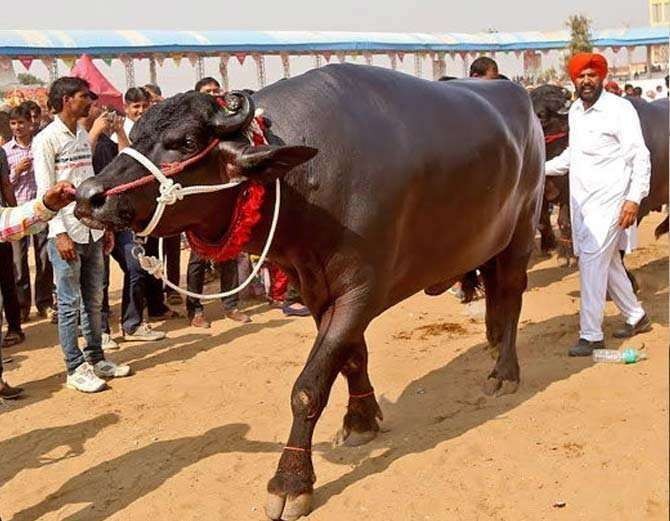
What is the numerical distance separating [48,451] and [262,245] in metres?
2.01

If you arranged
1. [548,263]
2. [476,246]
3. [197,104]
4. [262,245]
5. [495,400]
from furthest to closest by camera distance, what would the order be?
[548,263] → [495,400] → [476,246] → [262,245] → [197,104]

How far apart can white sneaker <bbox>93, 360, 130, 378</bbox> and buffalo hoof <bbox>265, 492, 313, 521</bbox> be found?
8.70 ft

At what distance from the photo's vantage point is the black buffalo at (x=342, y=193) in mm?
3385

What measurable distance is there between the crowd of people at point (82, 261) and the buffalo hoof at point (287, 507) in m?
1.57

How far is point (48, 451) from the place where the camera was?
470cm

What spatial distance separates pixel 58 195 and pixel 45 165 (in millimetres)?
2057

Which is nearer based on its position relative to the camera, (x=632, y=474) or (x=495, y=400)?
(x=632, y=474)

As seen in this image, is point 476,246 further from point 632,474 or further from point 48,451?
point 48,451

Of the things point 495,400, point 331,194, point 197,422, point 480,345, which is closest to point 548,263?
point 480,345

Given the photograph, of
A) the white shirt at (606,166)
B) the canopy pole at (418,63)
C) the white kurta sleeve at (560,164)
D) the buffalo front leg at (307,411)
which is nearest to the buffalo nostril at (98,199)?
the buffalo front leg at (307,411)

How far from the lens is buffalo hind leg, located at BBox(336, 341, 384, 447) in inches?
170

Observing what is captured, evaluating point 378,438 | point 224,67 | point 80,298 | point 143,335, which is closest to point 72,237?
point 80,298

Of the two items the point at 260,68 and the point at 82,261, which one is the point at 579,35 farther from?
the point at 82,261

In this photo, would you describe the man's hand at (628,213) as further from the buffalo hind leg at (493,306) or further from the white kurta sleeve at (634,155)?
the buffalo hind leg at (493,306)
